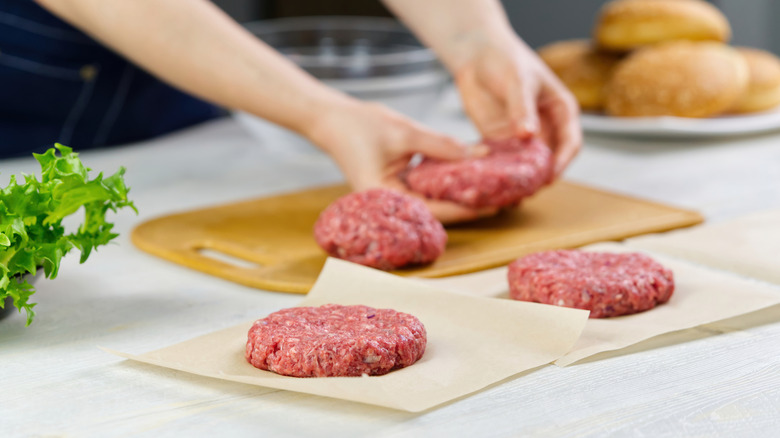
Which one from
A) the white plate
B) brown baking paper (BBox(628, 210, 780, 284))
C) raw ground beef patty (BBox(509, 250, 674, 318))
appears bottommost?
the white plate

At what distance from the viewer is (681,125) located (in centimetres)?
241

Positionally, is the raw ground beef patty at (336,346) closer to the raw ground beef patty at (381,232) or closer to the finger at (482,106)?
the raw ground beef patty at (381,232)

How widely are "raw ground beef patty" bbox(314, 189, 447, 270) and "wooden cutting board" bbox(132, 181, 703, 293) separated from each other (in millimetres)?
38

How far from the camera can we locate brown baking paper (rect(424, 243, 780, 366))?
1146 mm

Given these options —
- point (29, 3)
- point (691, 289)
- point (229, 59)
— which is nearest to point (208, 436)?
point (691, 289)

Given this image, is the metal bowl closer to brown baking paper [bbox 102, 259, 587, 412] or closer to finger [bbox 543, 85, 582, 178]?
finger [bbox 543, 85, 582, 178]

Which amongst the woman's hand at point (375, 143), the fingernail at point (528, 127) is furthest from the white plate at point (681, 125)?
the woman's hand at point (375, 143)

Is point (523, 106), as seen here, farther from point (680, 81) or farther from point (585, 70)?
point (585, 70)

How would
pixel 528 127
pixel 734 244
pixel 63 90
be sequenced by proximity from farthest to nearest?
pixel 63 90
pixel 528 127
pixel 734 244

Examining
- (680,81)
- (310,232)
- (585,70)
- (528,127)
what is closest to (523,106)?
(528,127)

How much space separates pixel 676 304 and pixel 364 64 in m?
1.26

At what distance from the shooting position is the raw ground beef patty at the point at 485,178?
1.68 meters

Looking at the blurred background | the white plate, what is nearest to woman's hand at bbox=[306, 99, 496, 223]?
the white plate

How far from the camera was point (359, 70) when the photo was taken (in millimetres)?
2328
